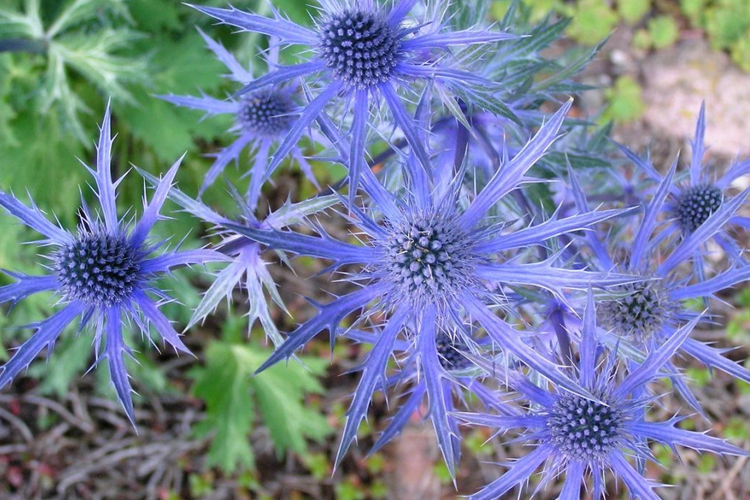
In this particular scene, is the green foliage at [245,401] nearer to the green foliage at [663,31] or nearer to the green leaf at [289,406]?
the green leaf at [289,406]

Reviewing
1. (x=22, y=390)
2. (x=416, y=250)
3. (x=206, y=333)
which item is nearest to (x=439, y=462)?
(x=206, y=333)

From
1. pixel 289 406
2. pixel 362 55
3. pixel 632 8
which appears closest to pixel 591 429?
pixel 362 55

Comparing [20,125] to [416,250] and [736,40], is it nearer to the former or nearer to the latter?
[416,250]

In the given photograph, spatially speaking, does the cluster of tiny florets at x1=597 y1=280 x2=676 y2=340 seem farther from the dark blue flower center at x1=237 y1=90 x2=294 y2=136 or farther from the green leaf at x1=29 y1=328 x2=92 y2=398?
the green leaf at x1=29 y1=328 x2=92 y2=398

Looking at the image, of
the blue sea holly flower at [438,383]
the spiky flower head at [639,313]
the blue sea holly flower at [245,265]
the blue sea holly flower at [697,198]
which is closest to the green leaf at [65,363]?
the blue sea holly flower at [245,265]

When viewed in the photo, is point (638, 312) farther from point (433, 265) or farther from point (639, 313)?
point (433, 265)

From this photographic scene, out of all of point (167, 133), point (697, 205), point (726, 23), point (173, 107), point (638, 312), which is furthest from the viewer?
point (726, 23)
